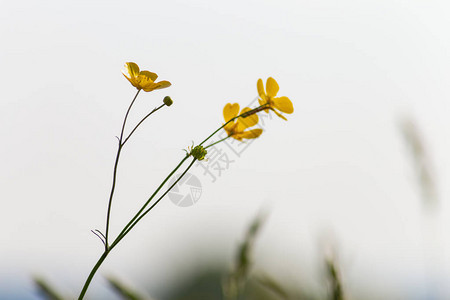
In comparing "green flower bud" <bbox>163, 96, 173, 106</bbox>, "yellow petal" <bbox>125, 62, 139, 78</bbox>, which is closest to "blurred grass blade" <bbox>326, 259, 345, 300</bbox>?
"green flower bud" <bbox>163, 96, 173, 106</bbox>

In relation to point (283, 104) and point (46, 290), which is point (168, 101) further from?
point (46, 290)

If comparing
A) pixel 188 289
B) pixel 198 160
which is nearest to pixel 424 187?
pixel 198 160

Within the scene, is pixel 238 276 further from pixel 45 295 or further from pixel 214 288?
pixel 214 288

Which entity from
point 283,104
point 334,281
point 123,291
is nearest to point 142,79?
point 283,104

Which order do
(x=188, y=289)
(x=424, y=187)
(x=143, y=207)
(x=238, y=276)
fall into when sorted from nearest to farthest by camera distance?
(x=143, y=207), (x=238, y=276), (x=424, y=187), (x=188, y=289)

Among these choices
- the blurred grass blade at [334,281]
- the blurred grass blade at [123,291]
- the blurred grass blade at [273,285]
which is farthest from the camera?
the blurred grass blade at [273,285]

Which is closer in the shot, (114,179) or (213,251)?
(114,179)

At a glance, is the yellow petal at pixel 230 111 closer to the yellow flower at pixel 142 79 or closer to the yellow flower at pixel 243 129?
the yellow flower at pixel 243 129

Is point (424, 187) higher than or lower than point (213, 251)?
higher

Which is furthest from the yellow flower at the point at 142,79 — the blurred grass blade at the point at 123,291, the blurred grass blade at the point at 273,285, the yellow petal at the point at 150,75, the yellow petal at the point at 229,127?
the blurred grass blade at the point at 273,285
